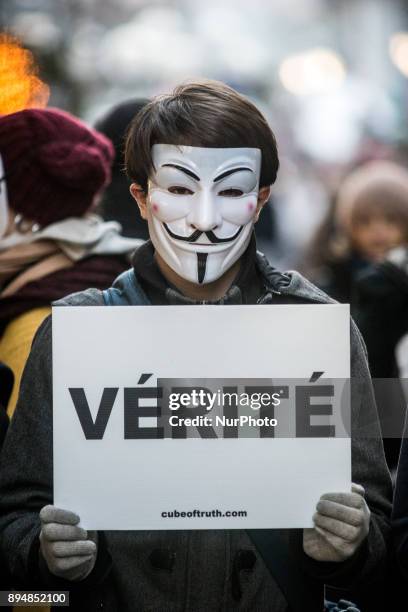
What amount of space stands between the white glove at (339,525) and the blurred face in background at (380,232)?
9.17ft

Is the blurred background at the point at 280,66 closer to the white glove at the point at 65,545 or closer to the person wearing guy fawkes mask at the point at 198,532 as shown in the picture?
the person wearing guy fawkes mask at the point at 198,532

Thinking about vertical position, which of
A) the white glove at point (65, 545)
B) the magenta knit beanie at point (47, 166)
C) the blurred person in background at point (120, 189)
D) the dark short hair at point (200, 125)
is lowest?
the white glove at point (65, 545)

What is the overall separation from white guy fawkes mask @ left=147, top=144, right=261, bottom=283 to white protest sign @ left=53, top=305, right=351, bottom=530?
0.14m

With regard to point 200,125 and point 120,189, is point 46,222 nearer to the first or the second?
point 120,189

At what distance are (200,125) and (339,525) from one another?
0.93 metres

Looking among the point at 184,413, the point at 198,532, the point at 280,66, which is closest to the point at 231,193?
the point at 184,413

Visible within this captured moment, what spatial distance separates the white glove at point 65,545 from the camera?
2.18 meters

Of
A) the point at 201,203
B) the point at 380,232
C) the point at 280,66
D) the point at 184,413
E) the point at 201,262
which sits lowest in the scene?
the point at 184,413

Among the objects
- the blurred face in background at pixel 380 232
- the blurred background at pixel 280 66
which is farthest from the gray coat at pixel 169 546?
the blurred background at pixel 280 66

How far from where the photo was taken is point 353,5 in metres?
19.2

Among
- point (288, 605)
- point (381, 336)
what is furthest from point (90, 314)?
point (381, 336)

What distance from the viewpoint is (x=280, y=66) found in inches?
652

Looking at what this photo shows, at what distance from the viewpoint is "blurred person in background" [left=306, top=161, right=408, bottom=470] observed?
9.87 feet

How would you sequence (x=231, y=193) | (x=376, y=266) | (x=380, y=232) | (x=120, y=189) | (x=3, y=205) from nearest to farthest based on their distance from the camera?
(x=231, y=193) → (x=3, y=205) → (x=120, y=189) → (x=376, y=266) → (x=380, y=232)
